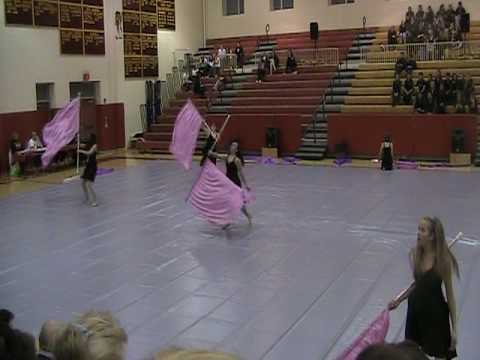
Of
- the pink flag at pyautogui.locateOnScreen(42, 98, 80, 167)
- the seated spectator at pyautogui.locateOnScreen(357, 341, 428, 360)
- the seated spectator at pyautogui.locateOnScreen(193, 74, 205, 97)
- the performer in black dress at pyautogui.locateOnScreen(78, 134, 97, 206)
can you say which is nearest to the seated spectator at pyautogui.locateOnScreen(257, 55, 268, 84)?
the seated spectator at pyautogui.locateOnScreen(193, 74, 205, 97)

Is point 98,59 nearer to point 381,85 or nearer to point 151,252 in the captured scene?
point 381,85

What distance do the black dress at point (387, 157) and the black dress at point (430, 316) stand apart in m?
16.5

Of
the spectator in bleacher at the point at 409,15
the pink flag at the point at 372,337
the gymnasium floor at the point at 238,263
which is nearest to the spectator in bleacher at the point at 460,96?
the gymnasium floor at the point at 238,263

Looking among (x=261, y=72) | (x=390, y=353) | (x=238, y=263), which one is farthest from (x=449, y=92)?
(x=390, y=353)

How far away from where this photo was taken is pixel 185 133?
15148mm

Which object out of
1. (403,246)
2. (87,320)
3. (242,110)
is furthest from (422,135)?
(87,320)

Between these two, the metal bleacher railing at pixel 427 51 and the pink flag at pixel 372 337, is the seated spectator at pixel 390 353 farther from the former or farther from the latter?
the metal bleacher railing at pixel 427 51

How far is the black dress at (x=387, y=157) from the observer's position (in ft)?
70.9

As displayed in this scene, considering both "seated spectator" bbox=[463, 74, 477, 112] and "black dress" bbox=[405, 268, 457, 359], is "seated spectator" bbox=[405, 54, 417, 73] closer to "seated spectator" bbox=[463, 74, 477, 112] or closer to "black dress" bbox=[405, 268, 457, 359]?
"seated spectator" bbox=[463, 74, 477, 112]

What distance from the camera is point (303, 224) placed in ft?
45.2

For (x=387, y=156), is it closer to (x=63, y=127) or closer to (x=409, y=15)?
(x=63, y=127)

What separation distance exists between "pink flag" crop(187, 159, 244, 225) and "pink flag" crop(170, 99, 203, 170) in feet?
5.89

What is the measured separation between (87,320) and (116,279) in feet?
24.0

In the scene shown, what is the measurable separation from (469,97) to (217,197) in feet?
48.5
